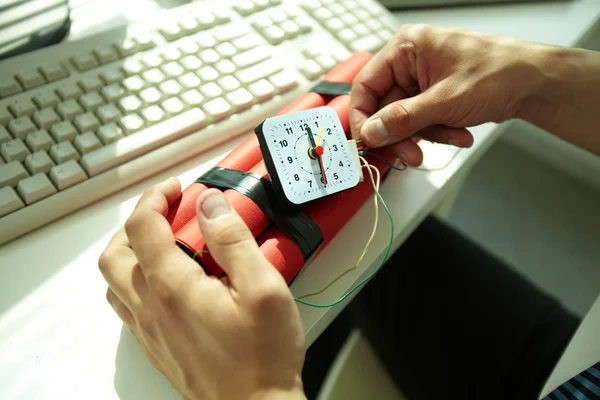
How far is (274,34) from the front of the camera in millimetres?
610

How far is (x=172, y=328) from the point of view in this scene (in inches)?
13.0

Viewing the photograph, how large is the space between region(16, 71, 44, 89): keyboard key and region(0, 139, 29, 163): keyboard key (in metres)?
0.09

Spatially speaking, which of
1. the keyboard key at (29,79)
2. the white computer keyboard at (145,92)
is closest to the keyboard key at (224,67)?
Result: the white computer keyboard at (145,92)

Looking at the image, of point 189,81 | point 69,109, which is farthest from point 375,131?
point 69,109

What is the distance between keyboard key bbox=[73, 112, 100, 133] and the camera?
482 millimetres

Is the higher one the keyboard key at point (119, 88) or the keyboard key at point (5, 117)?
the keyboard key at point (119, 88)

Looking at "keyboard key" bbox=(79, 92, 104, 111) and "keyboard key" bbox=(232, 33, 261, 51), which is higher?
"keyboard key" bbox=(232, 33, 261, 51)

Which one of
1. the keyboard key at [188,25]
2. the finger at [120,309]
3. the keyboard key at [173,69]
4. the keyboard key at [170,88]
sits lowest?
the finger at [120,309]

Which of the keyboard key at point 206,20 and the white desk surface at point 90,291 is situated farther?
the keyboard key at point 206,20

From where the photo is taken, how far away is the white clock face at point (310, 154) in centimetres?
40

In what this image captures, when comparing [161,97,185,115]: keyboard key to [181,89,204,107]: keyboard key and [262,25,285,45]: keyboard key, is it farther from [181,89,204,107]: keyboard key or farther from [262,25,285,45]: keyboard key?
[262,25,285,45]: keyboard key

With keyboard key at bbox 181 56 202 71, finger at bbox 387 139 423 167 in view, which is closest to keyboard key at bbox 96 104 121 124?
keyboard key at bbox 181 56 202 71

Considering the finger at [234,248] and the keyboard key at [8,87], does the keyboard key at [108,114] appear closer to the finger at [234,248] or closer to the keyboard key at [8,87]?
the keyboard key at [8,87]

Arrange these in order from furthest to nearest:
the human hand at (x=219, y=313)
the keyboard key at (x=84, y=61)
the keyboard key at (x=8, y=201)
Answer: the keyboard key at (x=84, y=61) < the keyboard key at (x=8, y=201) < the human hand at (x=219, y=313)
